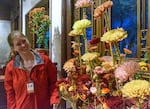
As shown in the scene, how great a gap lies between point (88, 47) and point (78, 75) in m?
0.13

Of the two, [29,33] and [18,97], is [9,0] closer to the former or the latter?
[29,33]

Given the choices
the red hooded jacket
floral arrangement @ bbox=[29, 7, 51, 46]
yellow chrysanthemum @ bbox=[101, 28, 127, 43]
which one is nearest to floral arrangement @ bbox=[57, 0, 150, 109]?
yellow chrysanthemum @ bbox=[101, 28, 127, 43]

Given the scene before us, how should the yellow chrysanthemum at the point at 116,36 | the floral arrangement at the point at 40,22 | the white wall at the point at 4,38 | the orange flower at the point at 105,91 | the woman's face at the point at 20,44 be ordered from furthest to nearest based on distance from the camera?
1. the white wall at the point at 4,38
2. the floral arrangement at the point at 40,22
3. the woman's face at the point at 20,44
4. the orange flower at the point at 105,91
5. the yellow chrysanthemum at the point at 116,36

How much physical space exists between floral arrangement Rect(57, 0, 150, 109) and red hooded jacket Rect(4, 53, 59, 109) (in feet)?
1.89

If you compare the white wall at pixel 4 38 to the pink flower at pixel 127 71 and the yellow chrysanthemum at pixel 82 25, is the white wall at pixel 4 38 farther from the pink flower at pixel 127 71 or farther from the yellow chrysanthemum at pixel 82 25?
the pink flower at pixel 127 71

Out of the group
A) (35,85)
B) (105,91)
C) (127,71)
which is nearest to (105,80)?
(105,91)

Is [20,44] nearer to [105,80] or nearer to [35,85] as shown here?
[35,85]

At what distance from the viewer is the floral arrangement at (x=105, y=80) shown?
727 mm

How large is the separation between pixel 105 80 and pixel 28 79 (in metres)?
0.89

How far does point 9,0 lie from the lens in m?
2.98

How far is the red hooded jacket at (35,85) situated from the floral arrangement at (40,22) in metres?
0.61

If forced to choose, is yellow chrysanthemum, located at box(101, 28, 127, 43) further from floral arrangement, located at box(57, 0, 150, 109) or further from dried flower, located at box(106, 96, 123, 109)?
dried flower, located at box(106, 96, 123, 109)

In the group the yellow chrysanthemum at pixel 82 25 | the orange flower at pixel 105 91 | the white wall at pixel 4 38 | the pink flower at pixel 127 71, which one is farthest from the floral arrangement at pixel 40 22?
the pink flower at pixel 127 71

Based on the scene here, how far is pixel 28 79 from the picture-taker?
5.60ft
